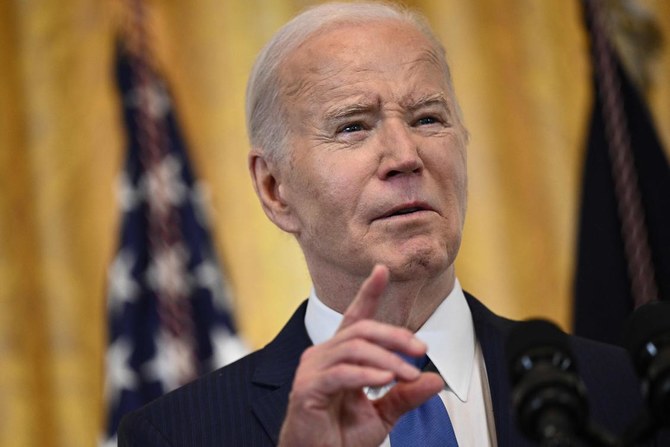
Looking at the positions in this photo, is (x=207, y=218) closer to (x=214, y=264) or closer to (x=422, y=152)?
(x=214, y=264)

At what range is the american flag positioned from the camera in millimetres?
3879

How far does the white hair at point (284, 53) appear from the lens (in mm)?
2494

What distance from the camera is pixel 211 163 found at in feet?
13.7

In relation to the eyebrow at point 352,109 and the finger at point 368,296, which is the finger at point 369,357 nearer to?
the finger at point 368,296

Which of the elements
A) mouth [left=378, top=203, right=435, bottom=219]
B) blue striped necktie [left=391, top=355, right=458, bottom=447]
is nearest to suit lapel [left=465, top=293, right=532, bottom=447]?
blue striped necktie [left=391, top=355, right=458, bottom=447]

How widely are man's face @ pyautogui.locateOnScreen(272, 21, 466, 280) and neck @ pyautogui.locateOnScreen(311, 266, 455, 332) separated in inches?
0.9

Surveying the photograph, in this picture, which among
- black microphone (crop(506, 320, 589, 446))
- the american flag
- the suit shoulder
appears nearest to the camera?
black microphone (crop(506, 320, 589, 446))

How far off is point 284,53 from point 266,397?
31.6 inches

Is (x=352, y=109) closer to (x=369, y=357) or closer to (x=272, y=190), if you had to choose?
(x=272, y=190)

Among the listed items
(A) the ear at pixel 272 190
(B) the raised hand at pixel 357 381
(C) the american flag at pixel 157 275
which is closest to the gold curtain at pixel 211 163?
(C) the american flag at pixel 157 275

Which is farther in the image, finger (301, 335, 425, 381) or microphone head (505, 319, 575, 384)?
finger (301, 335, 425, 381)

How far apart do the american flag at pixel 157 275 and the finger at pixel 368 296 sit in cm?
222

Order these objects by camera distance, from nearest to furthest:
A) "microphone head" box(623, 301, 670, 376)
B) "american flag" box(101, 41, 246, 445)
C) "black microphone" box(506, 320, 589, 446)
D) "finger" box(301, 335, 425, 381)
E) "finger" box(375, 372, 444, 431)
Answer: "black microphone" box(506, 320, 589, 446) → "microphone head" box(623, 301, 670, 376) → "finger" box(301, 335, 425, 381) → "finger" box(375, 372, 444, 431) → "american flag" box(101, 41, 246, 445)

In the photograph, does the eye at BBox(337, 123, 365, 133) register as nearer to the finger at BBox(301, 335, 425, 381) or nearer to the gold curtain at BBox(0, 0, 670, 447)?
the finger at BBox(301, 335, 425, 381)
